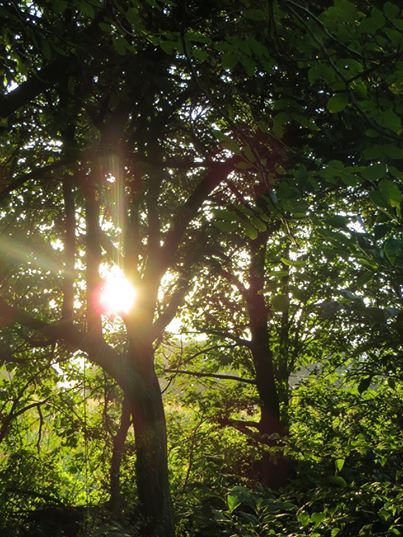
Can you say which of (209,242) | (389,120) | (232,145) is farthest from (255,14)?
(209,242)

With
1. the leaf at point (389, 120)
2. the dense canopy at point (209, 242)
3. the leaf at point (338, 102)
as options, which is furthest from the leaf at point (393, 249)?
the leaf at point (338, 102)

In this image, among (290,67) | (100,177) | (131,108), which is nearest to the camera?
(290,67)

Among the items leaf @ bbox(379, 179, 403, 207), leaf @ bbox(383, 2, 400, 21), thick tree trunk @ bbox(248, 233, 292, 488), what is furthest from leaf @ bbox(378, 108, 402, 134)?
thick tree trunk @ bbox(248, 233, 292, 488)

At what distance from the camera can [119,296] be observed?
785 cm

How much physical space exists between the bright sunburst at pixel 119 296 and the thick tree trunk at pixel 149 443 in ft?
2.12

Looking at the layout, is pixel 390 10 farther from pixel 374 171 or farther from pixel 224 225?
pixel 224 225

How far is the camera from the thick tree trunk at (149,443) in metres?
6.65

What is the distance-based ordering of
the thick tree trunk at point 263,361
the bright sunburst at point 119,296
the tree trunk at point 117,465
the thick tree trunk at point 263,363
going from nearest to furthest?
1. the tree trunk at point 117,465
2. the bright sunburst at point 119,296
3. the thick tree trunk at point 263,363
4. the thick tree trunk at point 263,361

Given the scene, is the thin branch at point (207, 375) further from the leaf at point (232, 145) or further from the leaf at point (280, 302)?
the leaf at point (232, 145)

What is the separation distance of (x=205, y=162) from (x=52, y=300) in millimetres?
5020

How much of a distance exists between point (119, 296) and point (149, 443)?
7.27ft

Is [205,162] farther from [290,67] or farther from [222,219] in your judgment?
[222,219]

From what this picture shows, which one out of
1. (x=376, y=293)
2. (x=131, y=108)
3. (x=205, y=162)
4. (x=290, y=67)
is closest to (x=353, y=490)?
(x=376, y=293)

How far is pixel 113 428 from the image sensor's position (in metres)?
11.5
